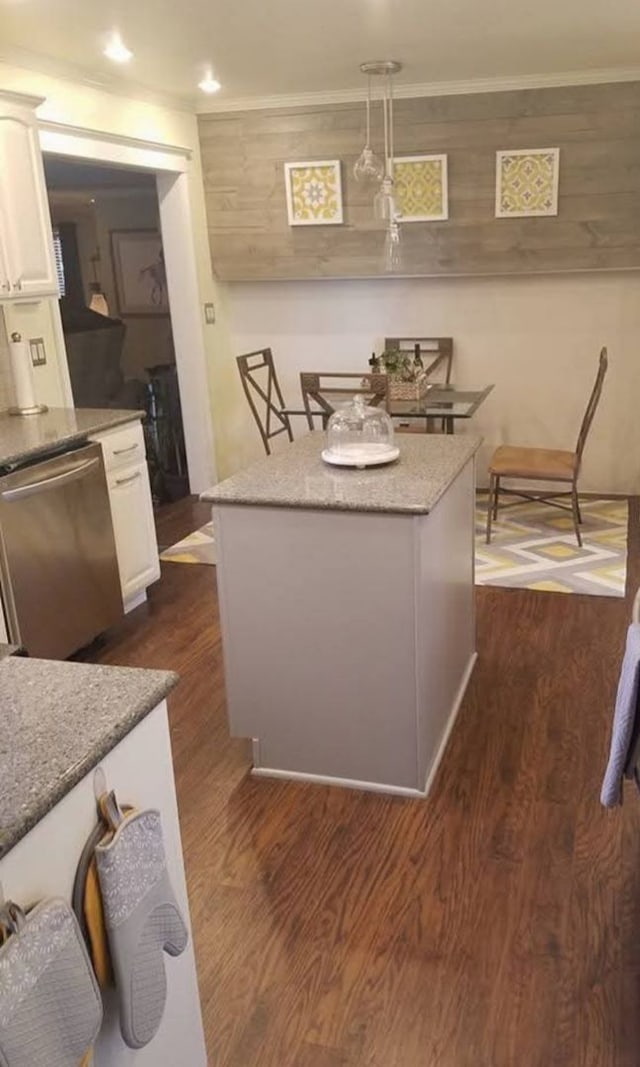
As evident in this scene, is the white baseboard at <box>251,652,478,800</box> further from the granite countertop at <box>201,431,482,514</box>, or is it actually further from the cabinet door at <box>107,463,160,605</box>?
the cabinet door at <box>107,463,160,605</box>

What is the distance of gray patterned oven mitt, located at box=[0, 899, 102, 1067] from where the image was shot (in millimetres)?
944

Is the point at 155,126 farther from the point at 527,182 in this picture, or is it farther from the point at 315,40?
the point at 527,182

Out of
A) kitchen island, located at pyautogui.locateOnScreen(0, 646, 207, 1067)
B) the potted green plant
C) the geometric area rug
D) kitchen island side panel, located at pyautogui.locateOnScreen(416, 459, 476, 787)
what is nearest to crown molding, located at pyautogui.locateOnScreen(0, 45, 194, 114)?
the potted green plant

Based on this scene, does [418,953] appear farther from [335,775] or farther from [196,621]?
[196,621]

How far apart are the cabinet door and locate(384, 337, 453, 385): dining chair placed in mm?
2117

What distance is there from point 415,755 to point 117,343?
459 centimetres


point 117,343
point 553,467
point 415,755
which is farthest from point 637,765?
point 117,343

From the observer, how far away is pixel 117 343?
631 cm

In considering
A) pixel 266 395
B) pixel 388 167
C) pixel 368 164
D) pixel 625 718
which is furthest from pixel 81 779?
pixel 266 395

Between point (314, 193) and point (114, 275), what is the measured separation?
235 cm

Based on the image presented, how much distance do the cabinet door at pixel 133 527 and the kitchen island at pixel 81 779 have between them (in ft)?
7.73

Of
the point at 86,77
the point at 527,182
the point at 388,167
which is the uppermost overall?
the point at 86,77

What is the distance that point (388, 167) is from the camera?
16.8ft

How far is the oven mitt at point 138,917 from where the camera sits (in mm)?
1149
